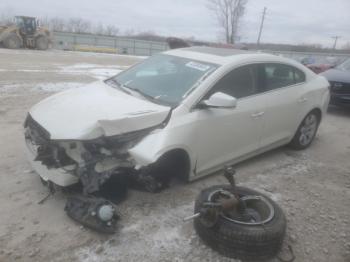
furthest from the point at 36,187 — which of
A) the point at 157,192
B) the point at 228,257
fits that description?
the point at 228,257

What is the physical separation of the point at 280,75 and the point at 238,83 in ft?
3.16

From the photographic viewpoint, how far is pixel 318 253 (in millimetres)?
3025

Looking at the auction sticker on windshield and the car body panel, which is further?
the car body panel

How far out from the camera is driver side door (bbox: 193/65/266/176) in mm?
3697

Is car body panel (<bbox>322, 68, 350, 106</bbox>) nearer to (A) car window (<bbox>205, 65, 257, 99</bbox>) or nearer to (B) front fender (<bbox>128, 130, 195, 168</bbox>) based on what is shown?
(A) car window (<bbox>205, 65, 257, 99</bbox>)

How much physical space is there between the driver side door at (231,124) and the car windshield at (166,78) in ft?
0.86

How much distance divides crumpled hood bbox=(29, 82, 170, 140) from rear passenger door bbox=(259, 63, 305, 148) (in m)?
1.64

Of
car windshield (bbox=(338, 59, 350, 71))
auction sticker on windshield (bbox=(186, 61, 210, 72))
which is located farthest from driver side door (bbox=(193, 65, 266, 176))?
car windshield (bbox=(338, 59, 350, 71))

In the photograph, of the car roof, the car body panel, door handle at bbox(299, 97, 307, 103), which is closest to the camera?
the car roof

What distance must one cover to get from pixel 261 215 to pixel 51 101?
264cm

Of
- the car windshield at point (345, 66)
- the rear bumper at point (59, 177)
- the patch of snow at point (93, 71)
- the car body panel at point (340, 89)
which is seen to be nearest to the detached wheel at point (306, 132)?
the car body panel at point (340, 89)

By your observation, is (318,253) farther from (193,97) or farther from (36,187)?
(36,187)

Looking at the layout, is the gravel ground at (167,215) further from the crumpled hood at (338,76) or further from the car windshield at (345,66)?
the car windshield at (345,66)

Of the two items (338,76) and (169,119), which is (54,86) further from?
(338,76)
